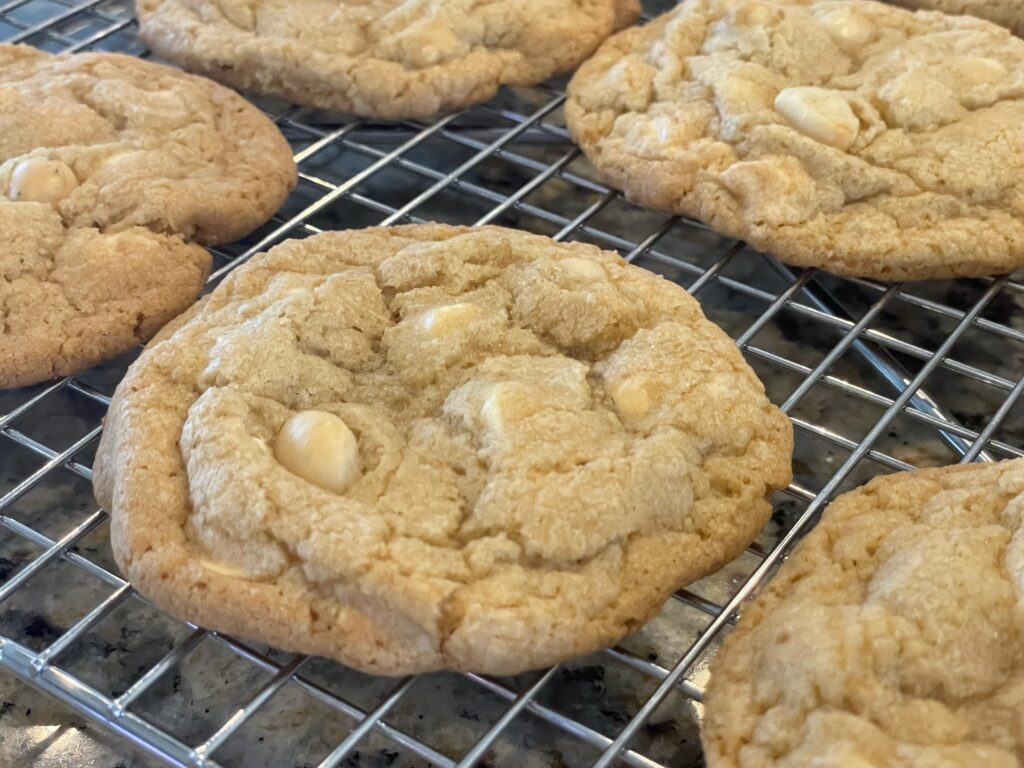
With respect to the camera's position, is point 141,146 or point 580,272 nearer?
point 580,272

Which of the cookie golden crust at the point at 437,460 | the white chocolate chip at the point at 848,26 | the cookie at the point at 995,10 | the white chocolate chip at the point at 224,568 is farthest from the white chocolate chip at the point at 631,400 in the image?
the cookie at the point at 995,10

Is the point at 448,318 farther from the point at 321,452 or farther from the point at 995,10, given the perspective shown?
the point at 995,10

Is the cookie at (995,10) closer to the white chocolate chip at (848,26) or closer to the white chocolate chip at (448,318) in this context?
the white chocolate chip at (848,26)

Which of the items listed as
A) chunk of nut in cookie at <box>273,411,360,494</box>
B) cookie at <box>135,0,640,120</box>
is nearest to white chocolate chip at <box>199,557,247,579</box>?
chunk of nut in cookie at <box>273,411,360,494</box>

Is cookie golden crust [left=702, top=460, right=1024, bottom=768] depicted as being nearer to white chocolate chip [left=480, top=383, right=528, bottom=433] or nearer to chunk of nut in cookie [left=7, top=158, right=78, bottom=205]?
white chocolate chip [left=480, top=383, right=528, bottom=433]

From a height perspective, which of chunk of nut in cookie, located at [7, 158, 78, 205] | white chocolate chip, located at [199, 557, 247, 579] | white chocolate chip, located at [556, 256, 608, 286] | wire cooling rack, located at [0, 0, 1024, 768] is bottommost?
wire cooling rack, located at [0, 0, 1024, 768]

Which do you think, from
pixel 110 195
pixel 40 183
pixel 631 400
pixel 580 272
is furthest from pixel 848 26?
pixel 40 183
